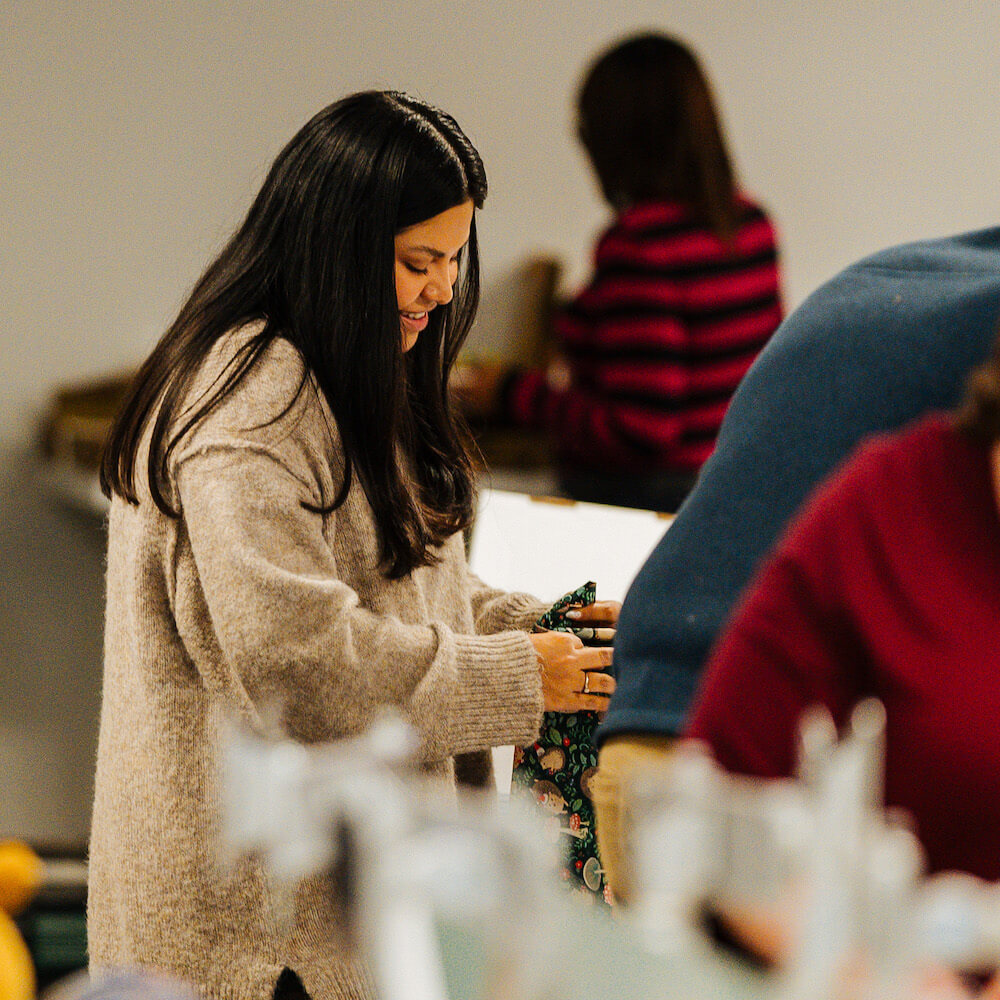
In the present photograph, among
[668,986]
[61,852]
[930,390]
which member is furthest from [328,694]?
[61,852]

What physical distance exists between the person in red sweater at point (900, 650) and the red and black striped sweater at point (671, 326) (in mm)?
1601

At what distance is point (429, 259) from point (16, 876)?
25.0 inches

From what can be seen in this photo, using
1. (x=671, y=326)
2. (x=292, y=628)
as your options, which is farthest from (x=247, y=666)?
(x=671, y=326)

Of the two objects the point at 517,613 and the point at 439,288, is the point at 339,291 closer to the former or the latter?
the point at 439,288

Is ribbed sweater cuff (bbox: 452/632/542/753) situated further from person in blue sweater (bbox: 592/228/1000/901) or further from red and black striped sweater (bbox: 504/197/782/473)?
red and black striped sweater (bbox: 504/197/782/473)

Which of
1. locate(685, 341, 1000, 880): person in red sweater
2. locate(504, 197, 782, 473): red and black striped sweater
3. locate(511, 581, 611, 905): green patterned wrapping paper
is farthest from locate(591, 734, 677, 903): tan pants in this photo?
locate(504, 197, 782, 473): red and black striped sweater

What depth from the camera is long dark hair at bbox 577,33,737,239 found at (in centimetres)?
229

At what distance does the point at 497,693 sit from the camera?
1.21 m

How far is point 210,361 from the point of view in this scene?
1.16m

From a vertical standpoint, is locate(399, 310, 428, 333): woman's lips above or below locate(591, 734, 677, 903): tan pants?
above

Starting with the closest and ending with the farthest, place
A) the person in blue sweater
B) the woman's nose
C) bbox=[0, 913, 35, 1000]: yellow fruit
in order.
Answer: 1. bbox=[0, 913, 35, 1000]: yellow fruit
2. the person in blue sweater
3. the woman's nose

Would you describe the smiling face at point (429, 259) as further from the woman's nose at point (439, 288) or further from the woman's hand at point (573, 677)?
the woman's hand at point (573, 677)

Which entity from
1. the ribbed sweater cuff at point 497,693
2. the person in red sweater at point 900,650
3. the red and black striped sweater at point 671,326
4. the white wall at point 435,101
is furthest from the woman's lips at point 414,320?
the white wall at point 435,101

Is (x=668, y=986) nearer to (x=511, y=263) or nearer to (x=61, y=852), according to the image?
(x=61, y=852)
